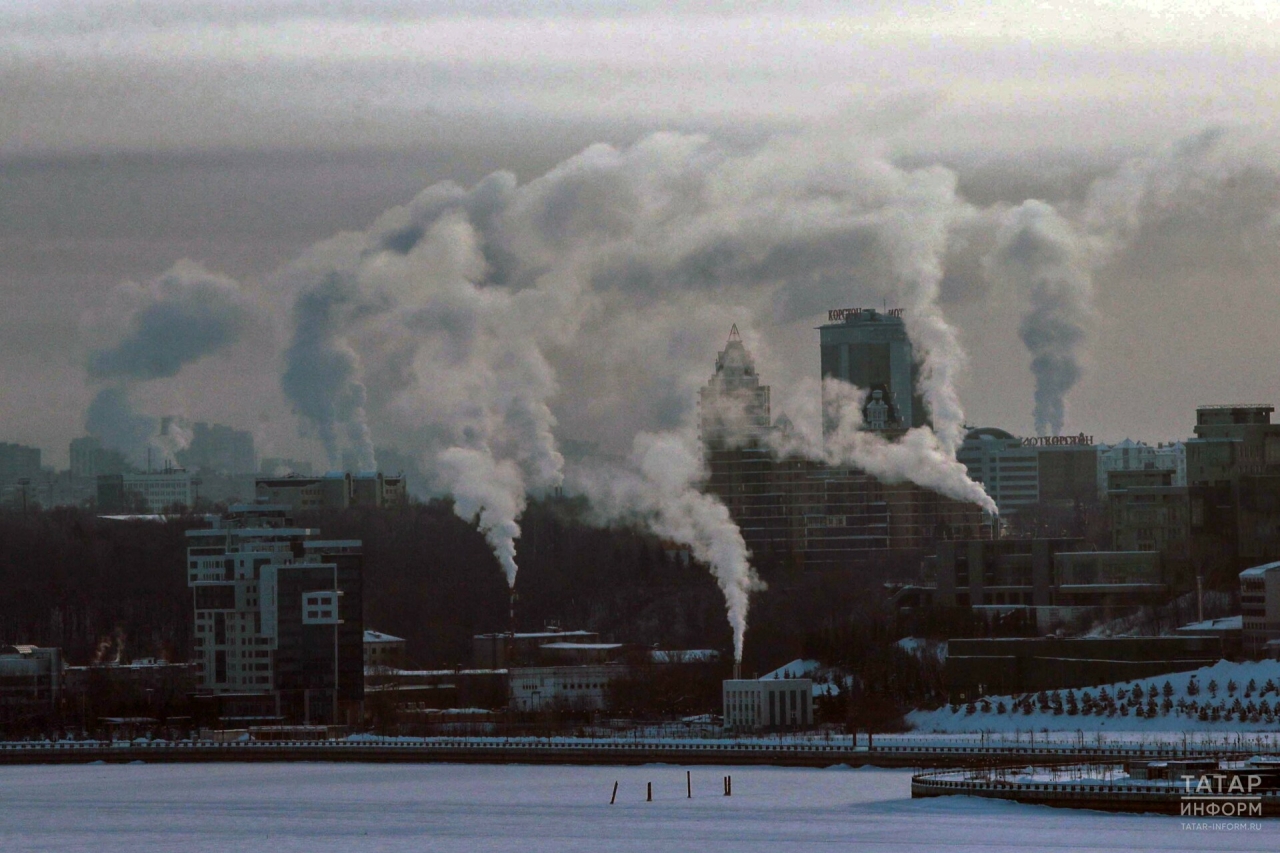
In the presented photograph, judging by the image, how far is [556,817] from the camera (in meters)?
83.1

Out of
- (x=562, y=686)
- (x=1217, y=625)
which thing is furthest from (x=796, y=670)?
(x=1217, y=625)

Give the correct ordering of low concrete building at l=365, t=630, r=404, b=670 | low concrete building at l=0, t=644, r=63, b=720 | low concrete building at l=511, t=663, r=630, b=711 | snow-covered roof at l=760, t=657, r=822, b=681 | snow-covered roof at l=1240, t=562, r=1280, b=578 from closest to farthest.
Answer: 1. snow-covered roof at l=1240, t=562, r=1280, b=578
2. snow-covered roof at l=760, t=657, r=822, b=681
3. low concrete building at l=511, t=663, r=630, b=711
4. low concrete building at l=0, t=644, r=63, b=720
5. low concrete building at l=365, t=630, r=404, b=670

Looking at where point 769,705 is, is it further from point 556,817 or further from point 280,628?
point 556,817

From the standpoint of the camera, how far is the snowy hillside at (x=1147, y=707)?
104500 mm

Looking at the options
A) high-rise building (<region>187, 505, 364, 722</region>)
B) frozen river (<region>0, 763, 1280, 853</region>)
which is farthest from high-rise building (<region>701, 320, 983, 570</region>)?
frozen river (<region>0, 763, 1280, 853</region>)

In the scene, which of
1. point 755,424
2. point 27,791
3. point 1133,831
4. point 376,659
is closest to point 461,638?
point 376,659

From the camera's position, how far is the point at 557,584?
15425 centimetres

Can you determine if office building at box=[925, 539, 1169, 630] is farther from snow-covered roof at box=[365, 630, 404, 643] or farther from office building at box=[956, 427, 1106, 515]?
office building at box=[956, 427, 1106, 515]

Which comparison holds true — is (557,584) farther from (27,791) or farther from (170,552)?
(27,791)

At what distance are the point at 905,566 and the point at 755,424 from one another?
17.6 m

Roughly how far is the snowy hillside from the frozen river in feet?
32.5

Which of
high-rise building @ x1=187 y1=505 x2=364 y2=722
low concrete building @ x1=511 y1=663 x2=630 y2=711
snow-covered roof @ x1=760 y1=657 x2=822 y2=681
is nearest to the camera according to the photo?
snow-covered roof @ x1=760 y1=657 x2=822 y2=681

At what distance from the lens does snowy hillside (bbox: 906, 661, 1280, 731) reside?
104m

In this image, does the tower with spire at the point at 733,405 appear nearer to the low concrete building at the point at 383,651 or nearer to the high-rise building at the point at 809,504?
the high-rise building at the point at 809,504
